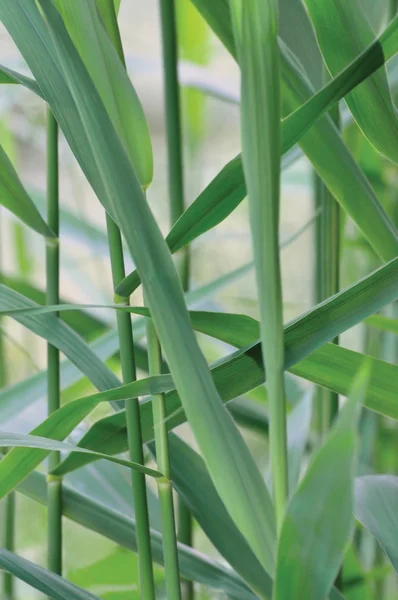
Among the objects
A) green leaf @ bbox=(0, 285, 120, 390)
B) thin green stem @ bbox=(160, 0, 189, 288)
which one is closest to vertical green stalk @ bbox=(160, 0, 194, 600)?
thin green stem @ bbox=(160, 0, 189, 288)

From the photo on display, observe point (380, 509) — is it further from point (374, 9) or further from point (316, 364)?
point (374, 9)

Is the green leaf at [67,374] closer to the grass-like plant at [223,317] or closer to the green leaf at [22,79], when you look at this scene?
the grass-like plant at [223,317]

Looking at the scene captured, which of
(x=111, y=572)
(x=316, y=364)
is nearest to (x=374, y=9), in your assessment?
(x=316, y=364)

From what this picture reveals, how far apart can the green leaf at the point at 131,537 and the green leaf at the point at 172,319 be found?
0.47 feet

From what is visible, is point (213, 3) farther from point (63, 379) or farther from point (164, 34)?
point (63, 379)

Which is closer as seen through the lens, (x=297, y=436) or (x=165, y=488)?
(x=165, y=488)

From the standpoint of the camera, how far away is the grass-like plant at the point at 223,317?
0.16 metres

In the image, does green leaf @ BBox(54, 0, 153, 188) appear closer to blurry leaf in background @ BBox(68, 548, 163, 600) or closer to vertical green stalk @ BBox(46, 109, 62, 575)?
vertical green stalk @ BBox(46, 109, 62, 575)

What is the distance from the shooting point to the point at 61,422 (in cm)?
25

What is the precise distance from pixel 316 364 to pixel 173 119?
19 centimetres

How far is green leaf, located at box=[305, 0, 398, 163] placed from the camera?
244mm

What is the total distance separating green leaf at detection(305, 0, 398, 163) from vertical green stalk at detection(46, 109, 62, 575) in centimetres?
11

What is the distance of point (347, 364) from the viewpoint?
0.82 ft

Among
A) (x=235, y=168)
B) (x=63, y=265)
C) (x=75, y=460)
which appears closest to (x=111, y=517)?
(x=75, y=460)
